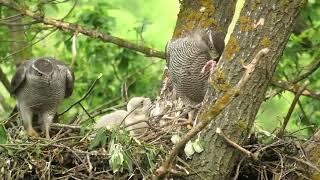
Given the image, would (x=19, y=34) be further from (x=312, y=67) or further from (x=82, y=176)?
(x=82, y=176)

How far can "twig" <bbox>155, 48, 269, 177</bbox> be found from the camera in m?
3.67

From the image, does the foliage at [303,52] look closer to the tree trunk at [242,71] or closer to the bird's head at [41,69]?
the bird's head at [41,69]

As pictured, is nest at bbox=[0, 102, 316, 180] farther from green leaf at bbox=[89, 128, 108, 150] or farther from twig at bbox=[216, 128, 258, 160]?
twig at bbox=[216, 128, 258, 160]

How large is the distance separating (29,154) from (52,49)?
4659 mm

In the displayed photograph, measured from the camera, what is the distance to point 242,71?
13.9 ft

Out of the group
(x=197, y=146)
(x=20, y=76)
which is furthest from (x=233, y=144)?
(x=20, y=76)

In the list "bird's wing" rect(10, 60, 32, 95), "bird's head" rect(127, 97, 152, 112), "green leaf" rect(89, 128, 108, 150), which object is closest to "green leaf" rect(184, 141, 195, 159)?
"green leaf" rect(89, 128, 108, 150)

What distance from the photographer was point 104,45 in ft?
28.0

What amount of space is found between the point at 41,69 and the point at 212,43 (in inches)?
58.3

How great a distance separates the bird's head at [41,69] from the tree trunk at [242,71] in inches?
80.6

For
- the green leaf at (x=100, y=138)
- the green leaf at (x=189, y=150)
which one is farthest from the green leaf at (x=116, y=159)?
the green leaf at (x=189, y=150)

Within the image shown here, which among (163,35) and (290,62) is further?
(163,35)

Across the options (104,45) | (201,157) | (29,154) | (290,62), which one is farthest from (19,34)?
(201,157)

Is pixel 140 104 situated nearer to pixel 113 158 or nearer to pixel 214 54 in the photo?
pixel 214 54
